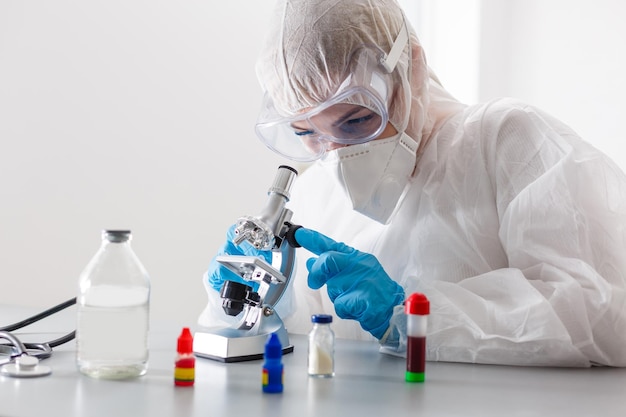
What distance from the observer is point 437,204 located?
5.27ft

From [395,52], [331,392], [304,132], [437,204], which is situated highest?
[395,52]

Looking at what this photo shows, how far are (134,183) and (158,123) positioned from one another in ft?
0.75

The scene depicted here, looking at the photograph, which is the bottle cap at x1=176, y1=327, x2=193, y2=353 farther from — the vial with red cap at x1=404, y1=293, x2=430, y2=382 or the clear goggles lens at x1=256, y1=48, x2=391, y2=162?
the clear goggles lens at x1=256, y1=48, x2=391, y2=162

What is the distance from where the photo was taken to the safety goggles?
1.50 m

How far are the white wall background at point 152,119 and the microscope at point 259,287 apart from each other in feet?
4.57

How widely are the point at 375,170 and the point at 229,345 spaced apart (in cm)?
54

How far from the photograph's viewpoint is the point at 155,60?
270 centimetres

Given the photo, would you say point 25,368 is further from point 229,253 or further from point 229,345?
point 229,253

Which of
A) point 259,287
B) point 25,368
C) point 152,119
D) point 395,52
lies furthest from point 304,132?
point 152,119

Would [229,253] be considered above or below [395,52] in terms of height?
below

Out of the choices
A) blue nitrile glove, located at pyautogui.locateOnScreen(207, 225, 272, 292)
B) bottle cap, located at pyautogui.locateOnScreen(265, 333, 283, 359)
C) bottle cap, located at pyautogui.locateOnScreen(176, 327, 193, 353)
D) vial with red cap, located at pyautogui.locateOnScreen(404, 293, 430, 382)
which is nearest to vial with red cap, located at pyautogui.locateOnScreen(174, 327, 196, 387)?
bottle cap, located at pyautogui.locateOnScreen(176, 327, 193, 353)

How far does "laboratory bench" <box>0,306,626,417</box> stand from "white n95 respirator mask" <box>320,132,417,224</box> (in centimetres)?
42

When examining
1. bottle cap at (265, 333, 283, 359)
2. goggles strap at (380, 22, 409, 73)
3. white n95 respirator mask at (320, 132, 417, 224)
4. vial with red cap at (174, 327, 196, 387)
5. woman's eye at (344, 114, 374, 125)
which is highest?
goggles strap at (380, 22, 409, 73)

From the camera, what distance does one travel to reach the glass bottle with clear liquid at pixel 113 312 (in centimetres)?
112
